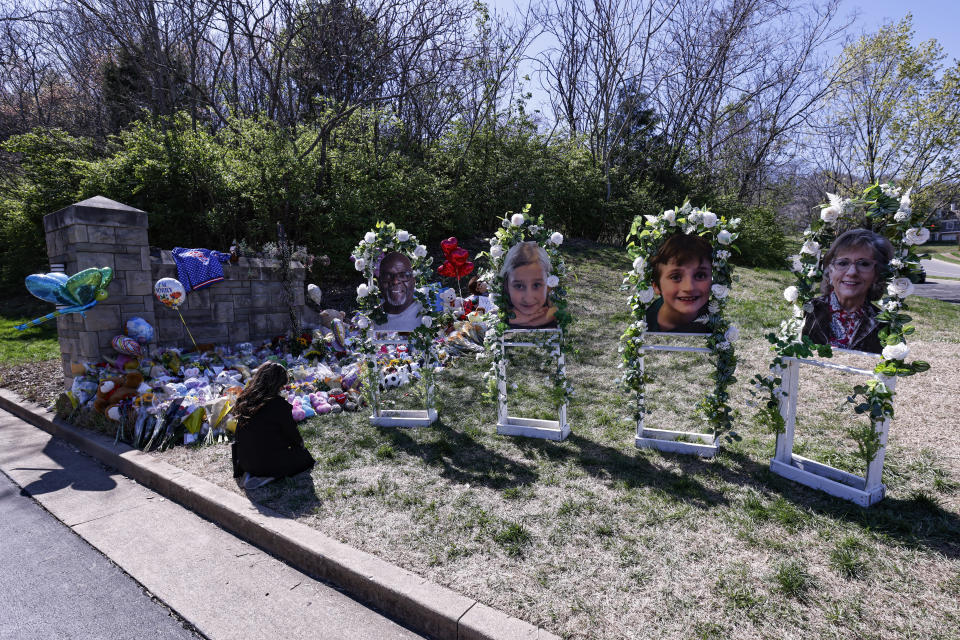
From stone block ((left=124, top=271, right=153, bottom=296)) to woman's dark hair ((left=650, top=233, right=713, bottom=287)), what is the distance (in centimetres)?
621

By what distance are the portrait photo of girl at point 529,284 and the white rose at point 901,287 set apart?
98.3 inches

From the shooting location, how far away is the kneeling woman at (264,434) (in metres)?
3.86

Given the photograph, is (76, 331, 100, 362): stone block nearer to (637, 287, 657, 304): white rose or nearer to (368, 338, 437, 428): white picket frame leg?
(368, 338, 437, 428): white picket frame leg

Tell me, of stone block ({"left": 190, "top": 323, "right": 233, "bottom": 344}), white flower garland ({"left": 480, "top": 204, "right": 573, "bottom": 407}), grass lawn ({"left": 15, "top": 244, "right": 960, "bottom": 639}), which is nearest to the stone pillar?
stone block ({"left": 190, "top": 323, "right": 233, "bottom": 344})

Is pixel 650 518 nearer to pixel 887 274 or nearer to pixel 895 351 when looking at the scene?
pixel 895 351

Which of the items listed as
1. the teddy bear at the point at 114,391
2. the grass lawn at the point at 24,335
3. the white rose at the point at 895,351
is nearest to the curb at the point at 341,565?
the teddy bear at the point at 114,391

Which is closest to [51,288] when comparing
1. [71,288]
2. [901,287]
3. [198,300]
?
[71,288]

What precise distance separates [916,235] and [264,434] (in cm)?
479

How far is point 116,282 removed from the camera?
6.00 m

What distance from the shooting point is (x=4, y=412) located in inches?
261

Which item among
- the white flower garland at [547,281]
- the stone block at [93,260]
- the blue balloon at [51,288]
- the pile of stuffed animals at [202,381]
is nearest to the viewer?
the white flower garland at [547,281]

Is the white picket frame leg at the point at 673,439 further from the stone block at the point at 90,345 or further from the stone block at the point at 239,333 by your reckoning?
the stone block at the point at 239,333

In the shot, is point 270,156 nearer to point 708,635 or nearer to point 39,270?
point 39,270

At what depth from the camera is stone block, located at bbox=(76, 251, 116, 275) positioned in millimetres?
5703
